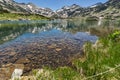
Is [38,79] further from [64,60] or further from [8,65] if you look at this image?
[64,60]

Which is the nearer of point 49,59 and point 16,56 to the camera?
point 49,59

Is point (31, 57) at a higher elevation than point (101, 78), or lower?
lower

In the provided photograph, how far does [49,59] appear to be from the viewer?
24.5m

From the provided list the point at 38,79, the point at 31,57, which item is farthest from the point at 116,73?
the point at 31,57

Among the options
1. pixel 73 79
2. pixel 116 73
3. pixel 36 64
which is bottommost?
pixel 36 64

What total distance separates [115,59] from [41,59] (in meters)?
14.3

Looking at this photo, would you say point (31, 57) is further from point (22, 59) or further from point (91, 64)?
point (91, 64)

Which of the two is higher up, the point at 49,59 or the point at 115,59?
the point at 115,59

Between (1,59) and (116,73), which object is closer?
(116,73)

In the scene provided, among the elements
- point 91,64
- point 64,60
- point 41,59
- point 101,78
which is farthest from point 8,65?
point 101,78

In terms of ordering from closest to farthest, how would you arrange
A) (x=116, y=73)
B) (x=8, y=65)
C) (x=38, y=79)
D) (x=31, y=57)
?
(x=116, y=73) < (x=38, y=79) < (x=8, y=65) < (x=31, y=57)

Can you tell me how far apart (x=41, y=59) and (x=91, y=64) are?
1133 cm

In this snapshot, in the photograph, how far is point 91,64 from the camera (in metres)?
14.2

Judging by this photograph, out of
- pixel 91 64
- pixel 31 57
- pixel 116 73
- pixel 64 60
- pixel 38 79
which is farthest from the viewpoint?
pixel 31 57
